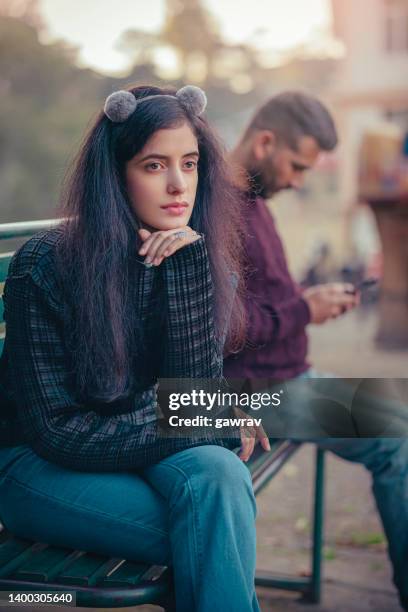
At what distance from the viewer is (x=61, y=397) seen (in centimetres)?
171

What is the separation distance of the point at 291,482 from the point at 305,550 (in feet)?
2.50

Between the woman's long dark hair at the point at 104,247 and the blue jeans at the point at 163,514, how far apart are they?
185 mm

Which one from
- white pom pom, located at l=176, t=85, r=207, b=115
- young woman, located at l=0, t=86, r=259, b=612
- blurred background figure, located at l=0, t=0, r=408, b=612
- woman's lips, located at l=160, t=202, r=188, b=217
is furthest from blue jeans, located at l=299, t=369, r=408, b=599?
blurred background figure, located at l=0, t=0, r=408, b=612

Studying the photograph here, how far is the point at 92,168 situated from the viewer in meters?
1.82

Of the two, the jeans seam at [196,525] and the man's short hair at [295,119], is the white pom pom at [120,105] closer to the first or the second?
the jeans seam at [196,525]

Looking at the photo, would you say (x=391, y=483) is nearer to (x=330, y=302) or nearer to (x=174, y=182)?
(x=330, y=302)

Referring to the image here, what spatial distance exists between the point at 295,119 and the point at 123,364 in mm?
1458

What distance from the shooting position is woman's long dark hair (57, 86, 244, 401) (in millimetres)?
1738

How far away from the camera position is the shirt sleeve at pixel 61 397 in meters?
1.71

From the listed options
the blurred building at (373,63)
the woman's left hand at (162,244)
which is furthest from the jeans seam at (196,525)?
the blurred building at (373,63)

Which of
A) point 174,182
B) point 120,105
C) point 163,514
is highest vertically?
point 120,105

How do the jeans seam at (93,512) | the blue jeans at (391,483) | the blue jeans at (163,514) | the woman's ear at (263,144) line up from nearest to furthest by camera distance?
the blue jeans at (163,514), the jeans seam at (93,512), the blue jeans at (391,483), the woman's ear at (263,144)

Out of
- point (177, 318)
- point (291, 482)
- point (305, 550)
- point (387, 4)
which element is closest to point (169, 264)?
point (177, 318)

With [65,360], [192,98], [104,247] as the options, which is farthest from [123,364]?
[192,98]
